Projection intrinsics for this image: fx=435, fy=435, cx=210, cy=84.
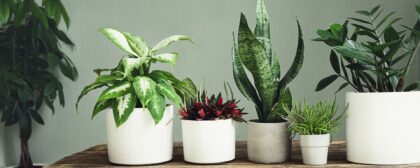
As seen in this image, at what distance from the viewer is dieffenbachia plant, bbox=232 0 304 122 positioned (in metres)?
1.03

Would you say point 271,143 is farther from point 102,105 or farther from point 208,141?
point 102,105

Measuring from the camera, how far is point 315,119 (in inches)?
39.0

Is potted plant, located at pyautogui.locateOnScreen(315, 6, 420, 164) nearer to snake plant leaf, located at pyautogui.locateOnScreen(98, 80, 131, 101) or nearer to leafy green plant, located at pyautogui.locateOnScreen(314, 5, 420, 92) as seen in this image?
leafy green plant, located at pyautogui.locateOnScreen(314, 5, 420, 92)

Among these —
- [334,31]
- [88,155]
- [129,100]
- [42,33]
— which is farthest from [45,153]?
[334,31]

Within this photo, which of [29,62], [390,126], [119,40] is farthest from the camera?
[29,62]

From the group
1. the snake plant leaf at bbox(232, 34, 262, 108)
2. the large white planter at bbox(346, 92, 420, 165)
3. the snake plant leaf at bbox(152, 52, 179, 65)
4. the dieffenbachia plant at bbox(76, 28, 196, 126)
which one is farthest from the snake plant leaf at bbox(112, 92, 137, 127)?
the large white planter at bbox(346, 92, 420, 165)

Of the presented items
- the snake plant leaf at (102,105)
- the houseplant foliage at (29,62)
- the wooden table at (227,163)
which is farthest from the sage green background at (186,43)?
the snake plant leaf at (102,105)

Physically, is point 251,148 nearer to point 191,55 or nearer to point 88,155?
point 88,155

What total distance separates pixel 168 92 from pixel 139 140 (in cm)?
13

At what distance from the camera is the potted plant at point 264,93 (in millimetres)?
1030

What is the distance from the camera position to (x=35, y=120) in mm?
2916

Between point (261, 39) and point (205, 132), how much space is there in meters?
0.27

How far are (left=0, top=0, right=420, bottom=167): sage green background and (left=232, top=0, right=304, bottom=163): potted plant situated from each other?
5.72 ft

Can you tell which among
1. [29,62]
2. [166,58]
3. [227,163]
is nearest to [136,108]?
[166,58]
